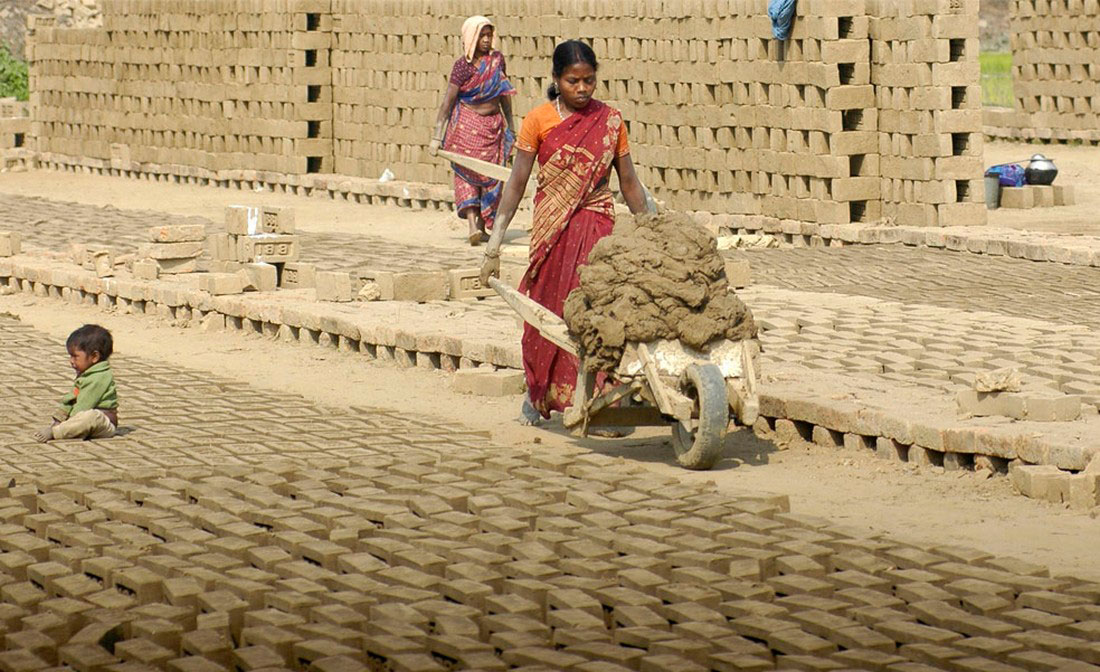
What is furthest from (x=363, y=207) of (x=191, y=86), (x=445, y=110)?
(x=445, y=110)

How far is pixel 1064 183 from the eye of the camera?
18.5 metres

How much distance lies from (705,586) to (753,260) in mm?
7997

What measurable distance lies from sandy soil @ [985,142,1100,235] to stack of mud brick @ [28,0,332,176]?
687 centimetres

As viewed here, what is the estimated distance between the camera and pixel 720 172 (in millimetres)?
15258

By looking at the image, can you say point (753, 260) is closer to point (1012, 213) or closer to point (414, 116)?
point (1012, 213)

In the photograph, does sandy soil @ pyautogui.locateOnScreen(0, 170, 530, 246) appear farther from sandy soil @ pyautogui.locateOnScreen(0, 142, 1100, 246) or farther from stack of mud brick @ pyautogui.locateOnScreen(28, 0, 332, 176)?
stack of mud brick @ pyautogui.locateOnScreen(28, 0, 332, 176)

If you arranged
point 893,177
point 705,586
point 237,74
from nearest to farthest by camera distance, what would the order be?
point 705,586
point 893,177
point 237,74

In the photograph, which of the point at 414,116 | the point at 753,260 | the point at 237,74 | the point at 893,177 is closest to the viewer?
the point at 753,260

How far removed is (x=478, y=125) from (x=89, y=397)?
22.6 feet

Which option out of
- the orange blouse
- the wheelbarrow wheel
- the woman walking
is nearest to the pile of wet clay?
the wheelbarrow wheel

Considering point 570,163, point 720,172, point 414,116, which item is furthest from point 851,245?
point 570,163

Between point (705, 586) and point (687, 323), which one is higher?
point (687, 323)

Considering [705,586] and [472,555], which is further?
[472,555]

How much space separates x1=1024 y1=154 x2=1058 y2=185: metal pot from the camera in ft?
55.3
